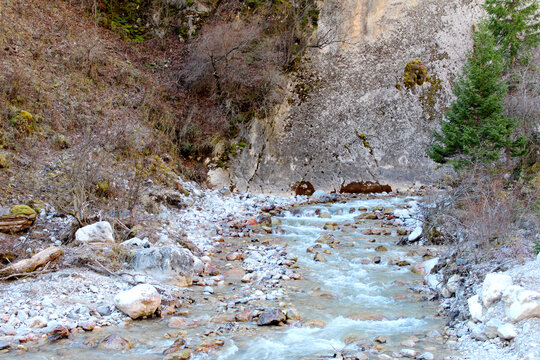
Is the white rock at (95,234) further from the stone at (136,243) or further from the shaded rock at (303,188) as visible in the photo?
the shaded rock at (303,188)

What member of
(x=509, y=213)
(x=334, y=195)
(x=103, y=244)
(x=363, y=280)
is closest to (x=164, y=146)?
(x=334, y=195)

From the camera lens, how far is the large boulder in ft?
22.1

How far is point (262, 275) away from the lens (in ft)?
24.4

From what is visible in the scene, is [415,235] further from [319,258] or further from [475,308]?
[475,308]

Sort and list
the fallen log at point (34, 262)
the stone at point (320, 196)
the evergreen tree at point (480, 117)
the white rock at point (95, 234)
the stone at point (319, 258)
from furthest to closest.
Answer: the stone at point (320, 196) < the evergreen tree at point (480, 117) < the stone at point (319, 258) < the white rock at point (95, 234) < the fallen log at point (34, 262)

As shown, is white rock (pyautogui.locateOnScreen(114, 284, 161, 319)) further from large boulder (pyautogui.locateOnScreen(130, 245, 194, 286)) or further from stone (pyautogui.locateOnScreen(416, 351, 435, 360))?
stone (pyautogui.locateOnScreen(416, 351, 435, 360))

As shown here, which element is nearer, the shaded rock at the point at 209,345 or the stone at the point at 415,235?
A: the shaded rock at the point at 209,345

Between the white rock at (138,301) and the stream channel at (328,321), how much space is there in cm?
15

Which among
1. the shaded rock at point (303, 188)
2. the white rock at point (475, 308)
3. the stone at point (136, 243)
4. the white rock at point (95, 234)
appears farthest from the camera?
the shaded rock at point (303, 188)

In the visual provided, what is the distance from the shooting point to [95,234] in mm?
7305

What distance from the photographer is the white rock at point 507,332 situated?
4273 mm

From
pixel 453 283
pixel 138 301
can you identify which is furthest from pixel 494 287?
pixel 138 301

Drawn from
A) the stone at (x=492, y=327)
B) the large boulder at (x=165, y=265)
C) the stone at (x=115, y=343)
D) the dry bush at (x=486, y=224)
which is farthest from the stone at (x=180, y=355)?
the dry bush at (x=486, y=224)

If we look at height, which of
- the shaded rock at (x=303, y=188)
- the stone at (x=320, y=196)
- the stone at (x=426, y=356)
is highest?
the shaded rock at (x=303, y=188)
